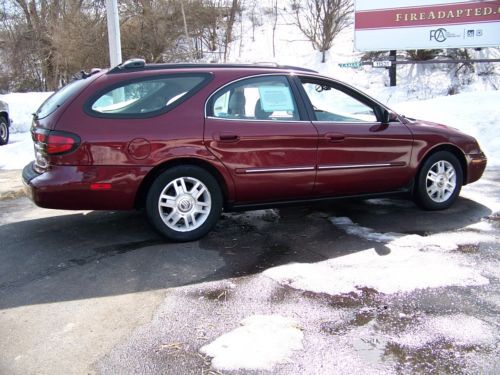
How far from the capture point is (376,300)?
361 centimetres

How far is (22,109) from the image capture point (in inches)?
591

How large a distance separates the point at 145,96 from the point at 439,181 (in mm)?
3318

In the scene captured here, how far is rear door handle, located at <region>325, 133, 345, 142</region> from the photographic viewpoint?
5.09 m

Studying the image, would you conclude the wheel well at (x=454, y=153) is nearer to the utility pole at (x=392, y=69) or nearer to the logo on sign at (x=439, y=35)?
the logo on sign at (x=439, y=35)

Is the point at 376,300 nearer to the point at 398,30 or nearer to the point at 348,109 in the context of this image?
the point at 348,109

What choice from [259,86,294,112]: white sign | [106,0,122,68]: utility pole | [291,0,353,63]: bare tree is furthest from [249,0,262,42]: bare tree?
[259,86,294,112]: white sign

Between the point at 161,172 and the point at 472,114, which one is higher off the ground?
the point at 472,114

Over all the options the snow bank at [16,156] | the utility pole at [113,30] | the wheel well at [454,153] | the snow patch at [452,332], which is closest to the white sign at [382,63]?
the utility pole at [113,30]

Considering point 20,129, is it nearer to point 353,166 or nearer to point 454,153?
point 353,166

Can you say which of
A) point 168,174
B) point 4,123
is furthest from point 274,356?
point 4,123

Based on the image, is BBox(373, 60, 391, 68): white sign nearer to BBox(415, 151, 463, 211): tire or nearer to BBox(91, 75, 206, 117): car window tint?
BBox(415, 151, 463, 211): tire

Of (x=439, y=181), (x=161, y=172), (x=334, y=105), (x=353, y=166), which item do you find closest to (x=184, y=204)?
(x=161, y=172)

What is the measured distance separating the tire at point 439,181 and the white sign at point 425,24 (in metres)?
10.9

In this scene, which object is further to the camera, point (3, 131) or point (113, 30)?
point (3, 131)
